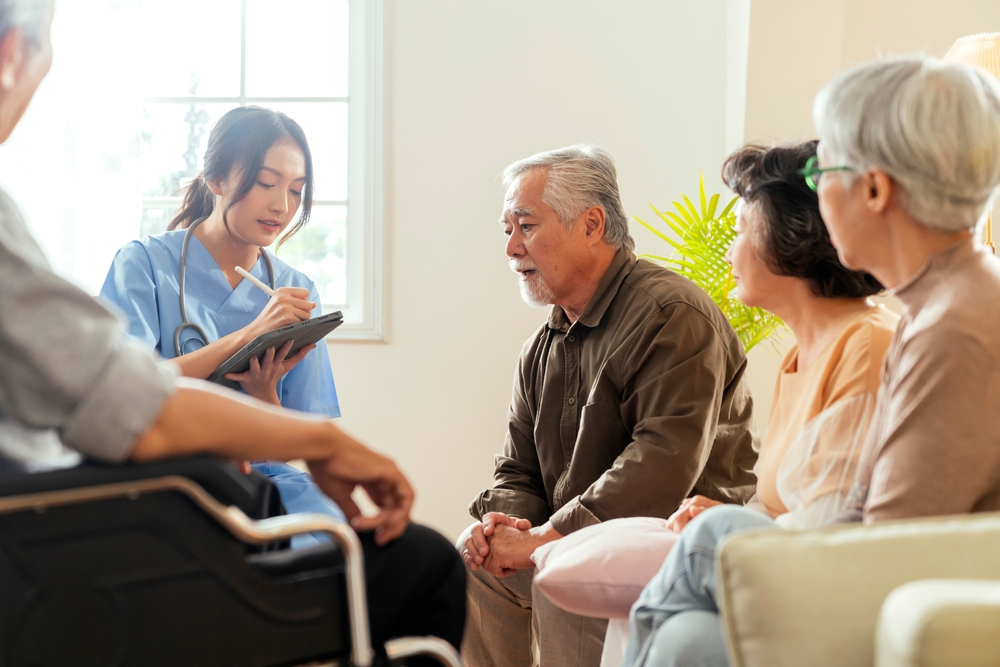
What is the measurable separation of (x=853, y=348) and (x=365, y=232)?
2.18 metres

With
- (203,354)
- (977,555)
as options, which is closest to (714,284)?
(203,354)

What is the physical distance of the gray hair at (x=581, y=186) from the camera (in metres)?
2.09

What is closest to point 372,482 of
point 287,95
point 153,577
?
point 153,577

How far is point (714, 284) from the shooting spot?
8.17ft

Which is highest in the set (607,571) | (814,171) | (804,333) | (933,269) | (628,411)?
(814,171)

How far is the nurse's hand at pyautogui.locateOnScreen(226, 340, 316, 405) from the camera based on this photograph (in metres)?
1.88

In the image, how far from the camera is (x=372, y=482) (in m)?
0.99

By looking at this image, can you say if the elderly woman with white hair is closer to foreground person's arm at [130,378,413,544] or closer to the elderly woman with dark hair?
the elderly woman with dark hair

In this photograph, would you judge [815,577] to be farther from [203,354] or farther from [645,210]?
[645,210]

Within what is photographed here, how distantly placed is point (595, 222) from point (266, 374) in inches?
33.6

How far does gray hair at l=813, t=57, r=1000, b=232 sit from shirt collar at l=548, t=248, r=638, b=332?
933 mm

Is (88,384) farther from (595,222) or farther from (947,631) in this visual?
(595,222)

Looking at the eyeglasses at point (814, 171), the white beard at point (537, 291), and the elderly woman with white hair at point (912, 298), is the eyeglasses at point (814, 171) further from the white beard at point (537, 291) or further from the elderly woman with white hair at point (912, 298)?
the white beard at point (537, 291)

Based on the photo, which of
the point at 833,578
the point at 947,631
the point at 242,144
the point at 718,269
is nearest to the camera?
the point at 947,631
